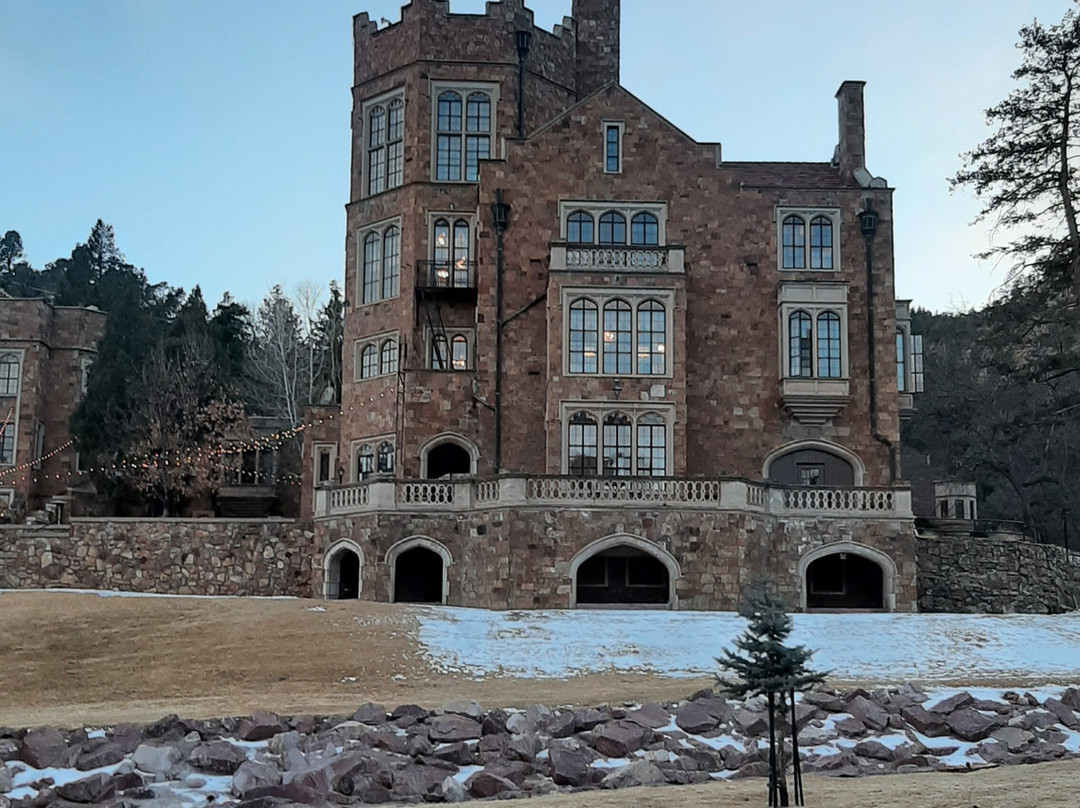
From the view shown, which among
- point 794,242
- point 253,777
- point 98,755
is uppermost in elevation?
point 794,242

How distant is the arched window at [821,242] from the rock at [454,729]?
23.9 m

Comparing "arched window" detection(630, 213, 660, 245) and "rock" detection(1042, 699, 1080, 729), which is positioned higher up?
"arched window" detection(630, 213, 660, 245)

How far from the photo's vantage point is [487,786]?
16.8 meters

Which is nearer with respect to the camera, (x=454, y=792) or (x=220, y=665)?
(x=454, y=792)

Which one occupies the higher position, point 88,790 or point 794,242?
point 794,242

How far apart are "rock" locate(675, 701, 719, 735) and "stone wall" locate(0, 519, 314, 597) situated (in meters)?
19.5

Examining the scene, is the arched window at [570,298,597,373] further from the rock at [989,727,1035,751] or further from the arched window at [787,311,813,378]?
the rock at [989,727,1035,751]

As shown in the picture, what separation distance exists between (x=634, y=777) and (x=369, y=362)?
87.1 ft

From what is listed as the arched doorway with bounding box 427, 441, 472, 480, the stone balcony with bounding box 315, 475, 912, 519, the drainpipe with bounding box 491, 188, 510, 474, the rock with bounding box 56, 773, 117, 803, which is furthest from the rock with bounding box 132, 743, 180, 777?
the arched doorway with bounding box 427, 441, 472, 480

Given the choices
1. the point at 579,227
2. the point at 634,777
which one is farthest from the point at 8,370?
the point at 634,777

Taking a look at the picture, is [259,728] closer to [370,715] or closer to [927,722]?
[370,715]

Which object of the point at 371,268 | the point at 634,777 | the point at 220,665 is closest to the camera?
the point at 634,777

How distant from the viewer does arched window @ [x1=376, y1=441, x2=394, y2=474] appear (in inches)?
1592

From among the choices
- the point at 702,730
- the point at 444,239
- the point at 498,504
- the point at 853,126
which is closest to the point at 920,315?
the point at 853,126
